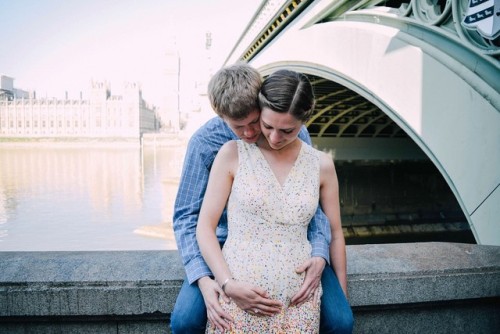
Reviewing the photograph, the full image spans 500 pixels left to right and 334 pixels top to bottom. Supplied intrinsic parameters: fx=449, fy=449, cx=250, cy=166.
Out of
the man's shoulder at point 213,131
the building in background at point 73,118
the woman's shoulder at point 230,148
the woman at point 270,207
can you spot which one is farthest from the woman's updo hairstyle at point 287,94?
the building in background at point 73,118

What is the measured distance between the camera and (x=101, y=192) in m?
17.4

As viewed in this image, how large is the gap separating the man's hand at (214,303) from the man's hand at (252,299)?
4cm

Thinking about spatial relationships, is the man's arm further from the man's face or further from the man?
the man's face

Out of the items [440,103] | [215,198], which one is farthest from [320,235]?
[440,103]

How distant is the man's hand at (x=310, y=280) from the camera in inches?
42.6

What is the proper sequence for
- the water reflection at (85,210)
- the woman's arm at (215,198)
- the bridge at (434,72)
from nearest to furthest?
the woman's arm at (215,198) < the bridge at (434,72) < the water reflection at (85,210)

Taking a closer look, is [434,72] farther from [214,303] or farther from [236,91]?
[214,303]

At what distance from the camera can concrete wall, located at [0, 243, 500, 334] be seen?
1.28m

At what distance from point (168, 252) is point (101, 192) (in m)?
16.8

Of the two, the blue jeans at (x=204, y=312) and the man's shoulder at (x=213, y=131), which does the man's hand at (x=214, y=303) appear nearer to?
the blue jeans at (x=204, y=312)

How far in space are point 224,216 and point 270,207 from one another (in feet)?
0.70

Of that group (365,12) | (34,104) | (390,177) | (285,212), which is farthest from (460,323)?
(34,104)

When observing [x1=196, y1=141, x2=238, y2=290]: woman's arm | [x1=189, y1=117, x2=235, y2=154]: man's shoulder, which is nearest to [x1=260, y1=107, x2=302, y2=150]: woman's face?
[x1=196, y1=141, x2=238, y2=290]: woman's arm

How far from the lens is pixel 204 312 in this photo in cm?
112
